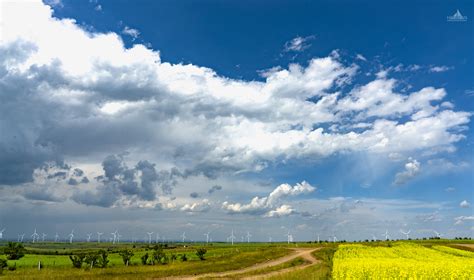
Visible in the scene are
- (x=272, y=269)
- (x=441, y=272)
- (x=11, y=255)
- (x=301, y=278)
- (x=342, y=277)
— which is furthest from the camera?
(x=11, y=255)

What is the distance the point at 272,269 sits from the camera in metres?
54.6

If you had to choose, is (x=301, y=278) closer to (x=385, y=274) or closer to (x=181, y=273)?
(x=385, y=274)

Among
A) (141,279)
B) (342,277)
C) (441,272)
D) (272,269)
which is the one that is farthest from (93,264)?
Answer: (441,272)

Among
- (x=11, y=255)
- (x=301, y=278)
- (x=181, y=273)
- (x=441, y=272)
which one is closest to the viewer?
(x=441, y=272)

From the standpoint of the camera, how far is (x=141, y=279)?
39.5m

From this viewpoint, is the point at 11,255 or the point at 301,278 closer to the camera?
the point at 301,278

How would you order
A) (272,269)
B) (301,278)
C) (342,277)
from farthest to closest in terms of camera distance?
(272,269) → (301,278) → (342,277)

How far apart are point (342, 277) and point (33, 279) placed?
99.0ft

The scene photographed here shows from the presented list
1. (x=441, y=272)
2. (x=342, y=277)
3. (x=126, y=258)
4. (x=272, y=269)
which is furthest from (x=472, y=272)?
(x=126, y=258)

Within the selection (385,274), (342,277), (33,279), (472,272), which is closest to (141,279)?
(33,279)

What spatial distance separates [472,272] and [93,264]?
47.5 m

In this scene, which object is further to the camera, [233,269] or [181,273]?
[233,269]

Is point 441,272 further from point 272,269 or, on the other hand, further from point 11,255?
point 11,255

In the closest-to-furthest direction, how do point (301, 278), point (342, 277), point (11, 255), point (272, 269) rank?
point (342, 277) → point (301, 278) → point (272, 269) → point (11, 255)
